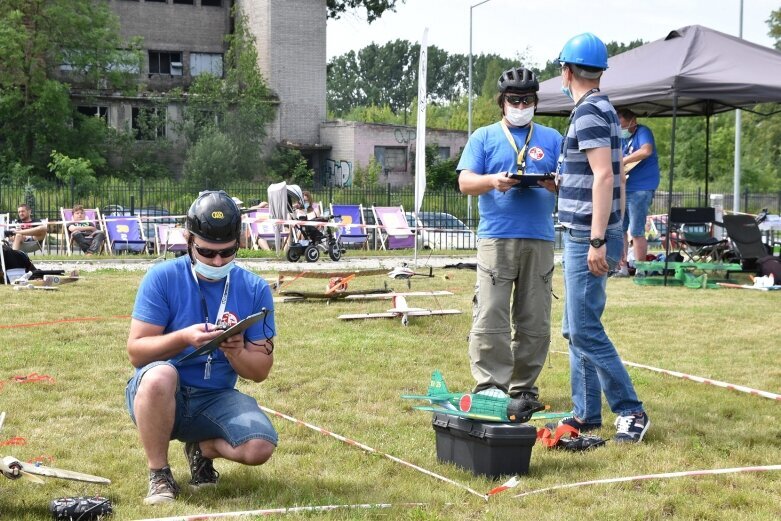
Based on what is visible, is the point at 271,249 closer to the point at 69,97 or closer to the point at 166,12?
the point at 69,97

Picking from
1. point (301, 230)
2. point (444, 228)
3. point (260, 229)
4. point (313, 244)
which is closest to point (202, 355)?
point (313, 244)

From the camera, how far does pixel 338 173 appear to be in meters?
50.7

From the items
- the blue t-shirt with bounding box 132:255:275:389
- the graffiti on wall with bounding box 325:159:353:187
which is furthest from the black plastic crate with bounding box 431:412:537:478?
the graffiti on wall with bounding box 325:159:353:187

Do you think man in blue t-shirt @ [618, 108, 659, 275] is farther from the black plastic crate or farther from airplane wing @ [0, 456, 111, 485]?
airplane wing @ [0, 456, 111, 485]

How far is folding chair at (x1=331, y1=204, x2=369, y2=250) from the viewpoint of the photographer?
79.2 ft

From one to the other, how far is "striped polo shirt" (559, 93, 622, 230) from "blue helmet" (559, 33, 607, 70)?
0.17 m

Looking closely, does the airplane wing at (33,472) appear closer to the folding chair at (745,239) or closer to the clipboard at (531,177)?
the clipboard at (531,177)

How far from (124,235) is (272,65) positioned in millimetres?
Answer: 27392

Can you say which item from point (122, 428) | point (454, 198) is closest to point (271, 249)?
point (454, 198)

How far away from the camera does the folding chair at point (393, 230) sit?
2416cm

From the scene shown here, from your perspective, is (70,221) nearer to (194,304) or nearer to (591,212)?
(591,212)

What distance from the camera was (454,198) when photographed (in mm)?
31156

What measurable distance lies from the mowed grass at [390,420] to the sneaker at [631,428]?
0.22ft

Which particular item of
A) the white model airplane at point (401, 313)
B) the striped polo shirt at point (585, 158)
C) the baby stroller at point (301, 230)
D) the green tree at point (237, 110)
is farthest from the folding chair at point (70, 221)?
the green tree at point (237, 110)
